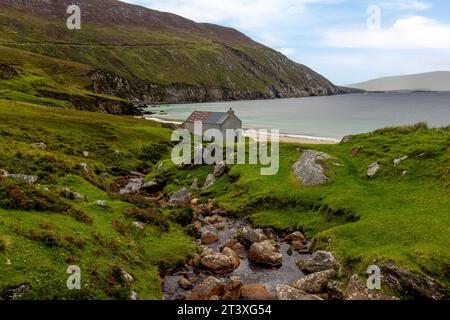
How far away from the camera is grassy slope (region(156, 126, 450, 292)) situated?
26547 millimetres

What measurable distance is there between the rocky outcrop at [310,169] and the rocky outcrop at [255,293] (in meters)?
18.6

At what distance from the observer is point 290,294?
77.6 ft

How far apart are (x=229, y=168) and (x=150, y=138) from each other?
1271 inches

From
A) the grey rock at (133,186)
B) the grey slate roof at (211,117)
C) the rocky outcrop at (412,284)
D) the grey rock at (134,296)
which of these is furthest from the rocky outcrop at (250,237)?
the grey slate roof at (211,117)

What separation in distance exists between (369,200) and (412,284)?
12.9 metres

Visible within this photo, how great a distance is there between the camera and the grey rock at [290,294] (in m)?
23.2

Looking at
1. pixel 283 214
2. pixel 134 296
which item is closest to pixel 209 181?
pixel 283 214

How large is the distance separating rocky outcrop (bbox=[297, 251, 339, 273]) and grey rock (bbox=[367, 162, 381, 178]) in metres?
15.1

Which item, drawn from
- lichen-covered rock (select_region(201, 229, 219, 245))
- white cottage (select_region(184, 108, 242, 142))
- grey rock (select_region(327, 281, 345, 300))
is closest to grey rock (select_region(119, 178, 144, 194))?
lichen-covered rock (select_region(201, 229, 219, 245))

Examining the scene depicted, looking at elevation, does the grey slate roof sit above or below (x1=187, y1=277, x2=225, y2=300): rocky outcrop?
above

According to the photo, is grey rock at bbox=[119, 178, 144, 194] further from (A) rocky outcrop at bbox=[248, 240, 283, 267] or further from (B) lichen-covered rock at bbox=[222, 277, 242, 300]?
(B) lichen-covered rock at bbox=[222, 277, 242, 300]

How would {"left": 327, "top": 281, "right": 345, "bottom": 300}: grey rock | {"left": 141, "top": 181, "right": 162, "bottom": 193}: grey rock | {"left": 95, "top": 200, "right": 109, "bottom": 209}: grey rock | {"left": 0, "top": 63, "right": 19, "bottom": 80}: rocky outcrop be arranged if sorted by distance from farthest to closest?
1. {"left": 0, "top": 63, "right": 19, "bottom": 80}: rocky outcrop
2. {"left": 141, "top": 181, "right": 162, "bottom": 193}: grey rock
3. {"left": 95, "top": 200, "right": 109, "bottom": 209}: grey rock
4. {"left": 327, "top": 281, "right": 345, "bottom": 300}: grey rock

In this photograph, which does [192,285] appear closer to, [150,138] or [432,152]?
[432,152]

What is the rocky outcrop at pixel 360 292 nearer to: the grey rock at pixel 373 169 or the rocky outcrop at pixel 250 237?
the rocky outcrop at pixel 250 237
